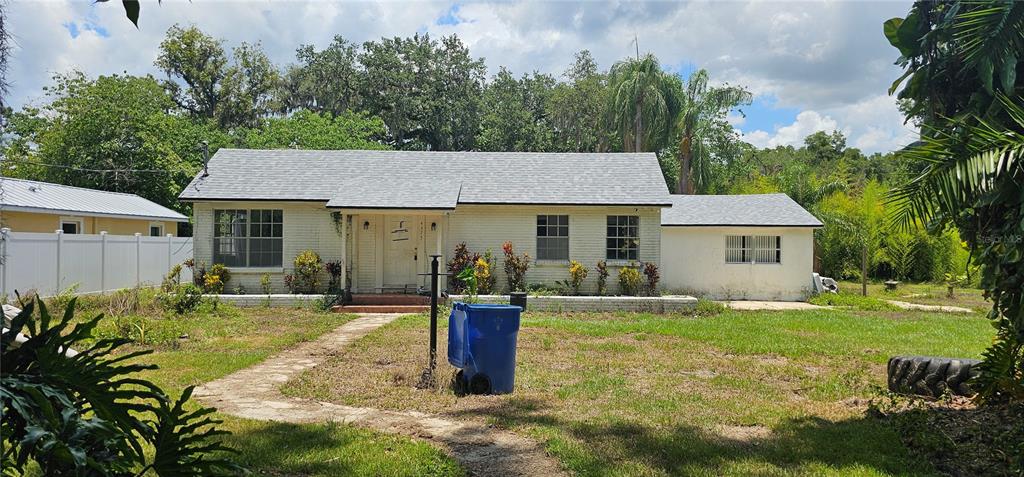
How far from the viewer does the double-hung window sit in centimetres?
1852

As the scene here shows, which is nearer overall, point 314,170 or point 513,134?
point 314,170

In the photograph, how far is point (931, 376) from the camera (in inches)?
290

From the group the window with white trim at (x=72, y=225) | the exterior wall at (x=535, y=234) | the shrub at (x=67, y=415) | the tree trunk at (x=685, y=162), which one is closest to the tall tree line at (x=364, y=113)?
the tree trunk at (x=685, y=162)

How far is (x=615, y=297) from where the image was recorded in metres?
17.4

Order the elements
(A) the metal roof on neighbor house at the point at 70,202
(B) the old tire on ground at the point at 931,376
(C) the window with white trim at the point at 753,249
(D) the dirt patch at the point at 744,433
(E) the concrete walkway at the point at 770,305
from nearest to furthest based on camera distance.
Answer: (D) the dirt patch at the point at 744,433 < (B) the old tire on ground at the point at 931,376 < (E) the concrete walkway at the point at 770,305 < (A) the metal roof on neighbor house at the point at 70,202 < (C) the window with white trim at the point at 753,249

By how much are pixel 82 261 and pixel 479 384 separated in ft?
48.0

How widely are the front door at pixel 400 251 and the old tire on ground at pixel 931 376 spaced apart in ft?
43.4

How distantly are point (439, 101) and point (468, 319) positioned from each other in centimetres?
3488

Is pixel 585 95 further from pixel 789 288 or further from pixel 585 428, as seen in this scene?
pixel 585 428

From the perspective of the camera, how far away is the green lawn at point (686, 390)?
547 centimetres

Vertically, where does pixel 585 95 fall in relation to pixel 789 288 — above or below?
above

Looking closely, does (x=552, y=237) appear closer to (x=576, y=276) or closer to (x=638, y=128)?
(x=576, y=276)

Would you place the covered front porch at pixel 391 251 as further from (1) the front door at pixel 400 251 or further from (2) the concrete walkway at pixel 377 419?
(2) the concrete walkway at pixel 377 419

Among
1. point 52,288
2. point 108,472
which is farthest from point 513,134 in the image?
point 108,472
